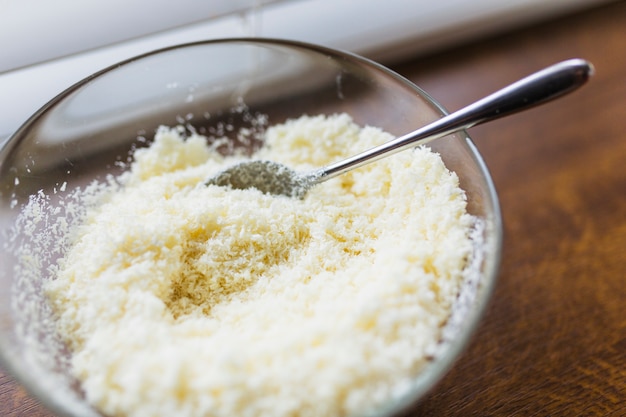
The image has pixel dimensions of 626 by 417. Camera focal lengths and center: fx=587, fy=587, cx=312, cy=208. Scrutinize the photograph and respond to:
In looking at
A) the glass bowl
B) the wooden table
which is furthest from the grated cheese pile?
the wooden table

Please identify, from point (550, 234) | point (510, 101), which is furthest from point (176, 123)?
point (550, 234)

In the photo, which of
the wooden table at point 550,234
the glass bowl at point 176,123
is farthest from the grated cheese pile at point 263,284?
the wooden table at point 550,234

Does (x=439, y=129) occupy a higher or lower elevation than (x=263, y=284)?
higher

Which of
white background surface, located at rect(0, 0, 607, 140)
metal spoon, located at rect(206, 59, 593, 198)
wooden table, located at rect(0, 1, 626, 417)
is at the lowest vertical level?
wooden table, located at rect(0, 1, 626, 417)

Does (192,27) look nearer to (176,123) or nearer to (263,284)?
(176,123)

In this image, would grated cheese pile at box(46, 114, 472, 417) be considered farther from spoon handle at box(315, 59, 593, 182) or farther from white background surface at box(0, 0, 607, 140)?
white background surface at box(0, 0, 607, 140)

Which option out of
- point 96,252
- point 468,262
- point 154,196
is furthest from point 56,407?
point 468,262
